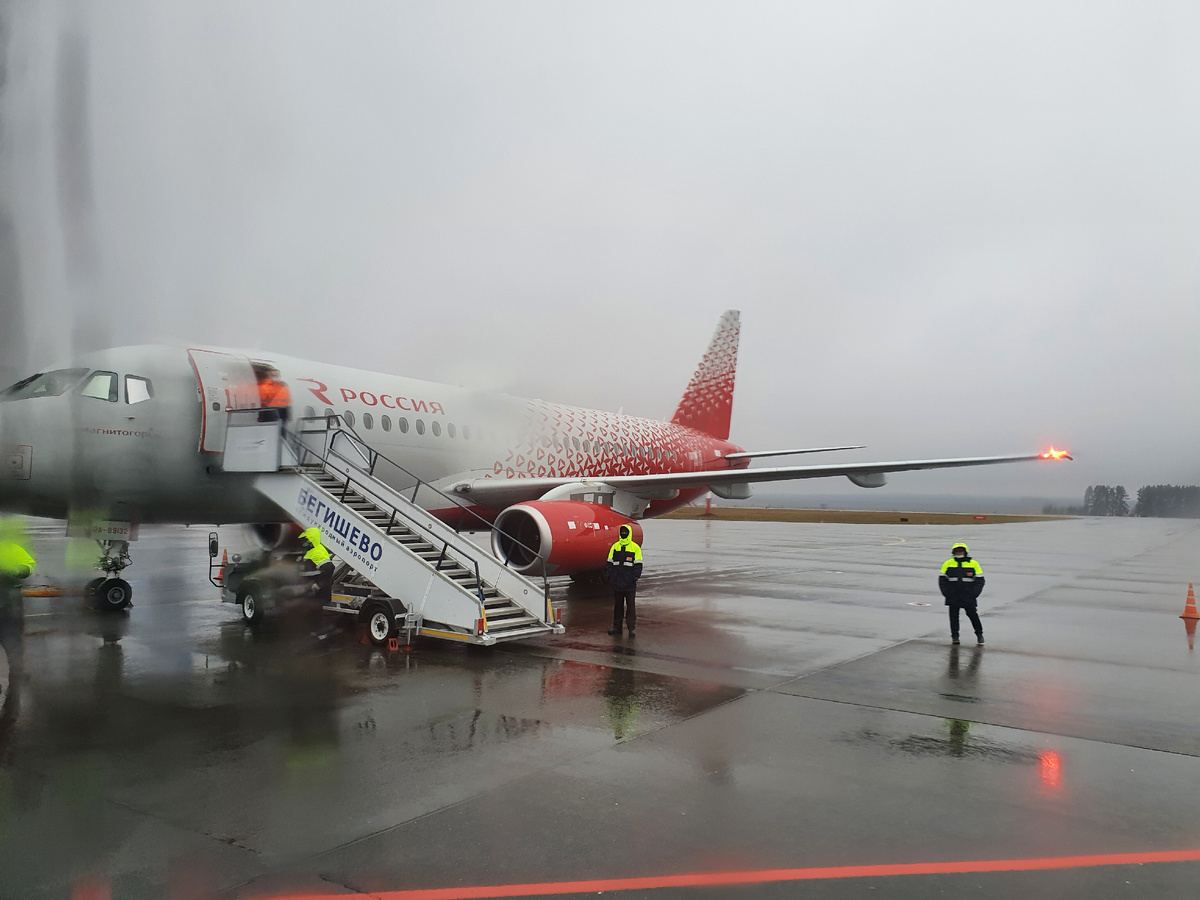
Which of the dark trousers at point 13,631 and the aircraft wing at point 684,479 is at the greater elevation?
the aircraft wing at point 684,479

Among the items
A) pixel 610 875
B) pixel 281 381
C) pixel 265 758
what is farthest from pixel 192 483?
pixel 610 875

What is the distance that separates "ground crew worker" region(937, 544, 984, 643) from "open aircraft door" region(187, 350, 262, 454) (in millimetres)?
9905

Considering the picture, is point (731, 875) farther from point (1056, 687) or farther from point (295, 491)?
point (295, 491)

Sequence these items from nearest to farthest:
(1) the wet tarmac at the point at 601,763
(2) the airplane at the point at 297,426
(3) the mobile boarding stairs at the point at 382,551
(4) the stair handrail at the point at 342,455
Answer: (1) the wet tarmac at the point at 601,763, (2) the airplane at the point at 297,426, (3) the mobile boarding stairs at the point at 382,551, (4) the stair handrail at the point at 342,455

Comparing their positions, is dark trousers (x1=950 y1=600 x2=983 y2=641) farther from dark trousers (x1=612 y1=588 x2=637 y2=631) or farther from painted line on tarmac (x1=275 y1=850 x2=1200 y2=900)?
painted line on tarmac (x1=275 y1=850 x2=1200 y2=900)

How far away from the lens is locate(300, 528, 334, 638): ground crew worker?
1093cm

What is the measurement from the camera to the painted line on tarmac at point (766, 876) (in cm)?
364

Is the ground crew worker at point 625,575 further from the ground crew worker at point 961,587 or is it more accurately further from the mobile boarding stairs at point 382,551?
the ground crew worker at point 961,587

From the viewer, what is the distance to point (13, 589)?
10234mm

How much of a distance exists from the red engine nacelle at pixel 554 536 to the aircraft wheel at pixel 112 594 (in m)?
5.76

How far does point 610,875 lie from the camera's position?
384 centimetres

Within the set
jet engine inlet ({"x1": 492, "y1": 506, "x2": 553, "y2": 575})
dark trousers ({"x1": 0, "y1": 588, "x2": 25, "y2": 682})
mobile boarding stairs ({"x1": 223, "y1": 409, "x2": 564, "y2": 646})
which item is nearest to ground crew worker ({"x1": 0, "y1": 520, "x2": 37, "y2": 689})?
dark trousers ({"x1": 0, "y1": 588, "x2": 25, "y2": 682})

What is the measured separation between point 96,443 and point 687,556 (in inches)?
723

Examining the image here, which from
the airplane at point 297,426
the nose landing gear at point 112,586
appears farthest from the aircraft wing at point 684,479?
the nose landing gear at point 112,586
